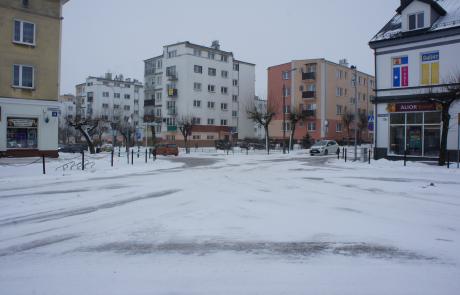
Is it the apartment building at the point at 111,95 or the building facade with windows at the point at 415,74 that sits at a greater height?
the apartment building at the point at 111,95

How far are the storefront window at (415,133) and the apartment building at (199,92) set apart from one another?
39278 mm

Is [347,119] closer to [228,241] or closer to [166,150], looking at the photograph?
[166,150]

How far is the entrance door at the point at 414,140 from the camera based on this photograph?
26250mm

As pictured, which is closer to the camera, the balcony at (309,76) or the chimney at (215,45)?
the balcony at (309,76)

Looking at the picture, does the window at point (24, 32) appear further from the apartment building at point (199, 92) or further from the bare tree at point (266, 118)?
the apartment building at point (199, 92)

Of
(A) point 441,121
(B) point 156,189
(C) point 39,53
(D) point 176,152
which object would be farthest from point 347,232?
(D) point 176,152

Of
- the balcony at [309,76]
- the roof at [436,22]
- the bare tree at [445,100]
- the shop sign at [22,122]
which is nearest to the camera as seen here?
the bare tree at [445,100]

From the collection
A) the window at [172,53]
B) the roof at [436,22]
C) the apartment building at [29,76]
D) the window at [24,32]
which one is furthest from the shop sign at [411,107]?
the window at [172,53]

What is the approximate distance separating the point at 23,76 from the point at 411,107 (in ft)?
89.5

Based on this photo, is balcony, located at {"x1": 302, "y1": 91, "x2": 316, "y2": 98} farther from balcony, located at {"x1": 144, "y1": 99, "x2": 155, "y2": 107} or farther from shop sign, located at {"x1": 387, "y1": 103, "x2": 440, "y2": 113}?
shop sign, located at {"x1": 387, "y1": 103, "x2": 440, "y2": 113}

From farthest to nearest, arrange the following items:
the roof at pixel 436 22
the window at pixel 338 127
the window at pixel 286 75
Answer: the window at pixel 338 127 → the window at pixel 286 75 → the roof at pixel 436 22

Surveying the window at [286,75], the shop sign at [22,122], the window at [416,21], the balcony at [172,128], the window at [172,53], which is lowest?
the shop sign at [22,122]

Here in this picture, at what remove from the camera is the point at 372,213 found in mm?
9820

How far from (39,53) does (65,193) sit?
19.4m
